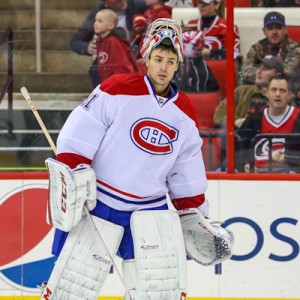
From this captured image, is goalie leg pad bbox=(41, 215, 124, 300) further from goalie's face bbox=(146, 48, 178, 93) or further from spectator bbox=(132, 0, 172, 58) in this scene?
spectator bbox=(132, 0, 172, 58)

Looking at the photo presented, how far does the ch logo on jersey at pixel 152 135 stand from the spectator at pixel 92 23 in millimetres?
1220

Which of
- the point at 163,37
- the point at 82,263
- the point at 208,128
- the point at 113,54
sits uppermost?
the point at 163,37

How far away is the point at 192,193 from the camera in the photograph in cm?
525

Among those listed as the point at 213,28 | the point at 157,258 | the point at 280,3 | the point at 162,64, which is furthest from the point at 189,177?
the point at 280,3

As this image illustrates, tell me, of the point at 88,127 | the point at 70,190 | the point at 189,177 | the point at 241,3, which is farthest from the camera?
the point at 241,3

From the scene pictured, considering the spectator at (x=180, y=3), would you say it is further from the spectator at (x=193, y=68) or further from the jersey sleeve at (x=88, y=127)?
the jersey sleeve at (x=88, y=127)

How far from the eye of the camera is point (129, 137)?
4992 mm

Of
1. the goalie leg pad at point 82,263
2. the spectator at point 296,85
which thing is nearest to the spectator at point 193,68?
the spectator at point 296,85

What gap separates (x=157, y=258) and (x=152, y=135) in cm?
49

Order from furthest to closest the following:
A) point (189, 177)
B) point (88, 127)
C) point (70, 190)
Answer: point (189, 177) → point (88, 127) → point (70, 190)

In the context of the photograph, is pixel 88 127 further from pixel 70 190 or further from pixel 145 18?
pixel 145 18

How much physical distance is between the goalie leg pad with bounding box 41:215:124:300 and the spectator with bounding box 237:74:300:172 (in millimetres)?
1395

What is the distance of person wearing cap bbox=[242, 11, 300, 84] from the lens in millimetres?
6195

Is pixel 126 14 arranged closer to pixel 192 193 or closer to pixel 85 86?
pixel 85 86
